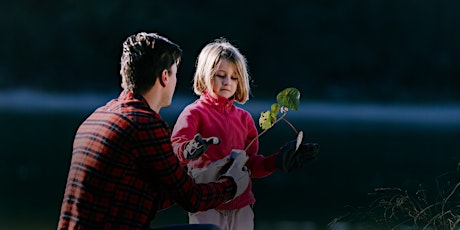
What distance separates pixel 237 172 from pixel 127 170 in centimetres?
29

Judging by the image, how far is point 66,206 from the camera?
5.28 feet

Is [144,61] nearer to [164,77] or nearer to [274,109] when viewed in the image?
[164,77]

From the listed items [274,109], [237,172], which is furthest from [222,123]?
[237,172]

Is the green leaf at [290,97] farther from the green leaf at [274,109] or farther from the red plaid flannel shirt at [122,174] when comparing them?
the red plaid flannel shirt at [122,174]

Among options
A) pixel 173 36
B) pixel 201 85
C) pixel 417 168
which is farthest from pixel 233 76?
pixel 173 36

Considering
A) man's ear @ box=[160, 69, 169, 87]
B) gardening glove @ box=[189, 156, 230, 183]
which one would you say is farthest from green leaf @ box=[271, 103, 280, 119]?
man's ear @ box=[160, 69, 169, 87]

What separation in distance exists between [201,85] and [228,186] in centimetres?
60

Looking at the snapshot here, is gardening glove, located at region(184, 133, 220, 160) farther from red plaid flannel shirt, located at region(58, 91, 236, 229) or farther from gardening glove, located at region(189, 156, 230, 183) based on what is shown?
red plaid flannel shirt, located at region(58, 91, 236, 229)

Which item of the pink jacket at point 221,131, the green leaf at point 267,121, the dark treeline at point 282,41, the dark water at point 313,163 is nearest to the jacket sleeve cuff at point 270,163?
the pink jacket at point 221,131

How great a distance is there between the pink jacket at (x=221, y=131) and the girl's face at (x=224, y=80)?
19mm

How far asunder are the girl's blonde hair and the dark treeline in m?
6.05

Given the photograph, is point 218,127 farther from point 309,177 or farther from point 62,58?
point 62,58

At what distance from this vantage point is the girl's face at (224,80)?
221 centimetres

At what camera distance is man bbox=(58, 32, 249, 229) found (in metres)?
1.58
